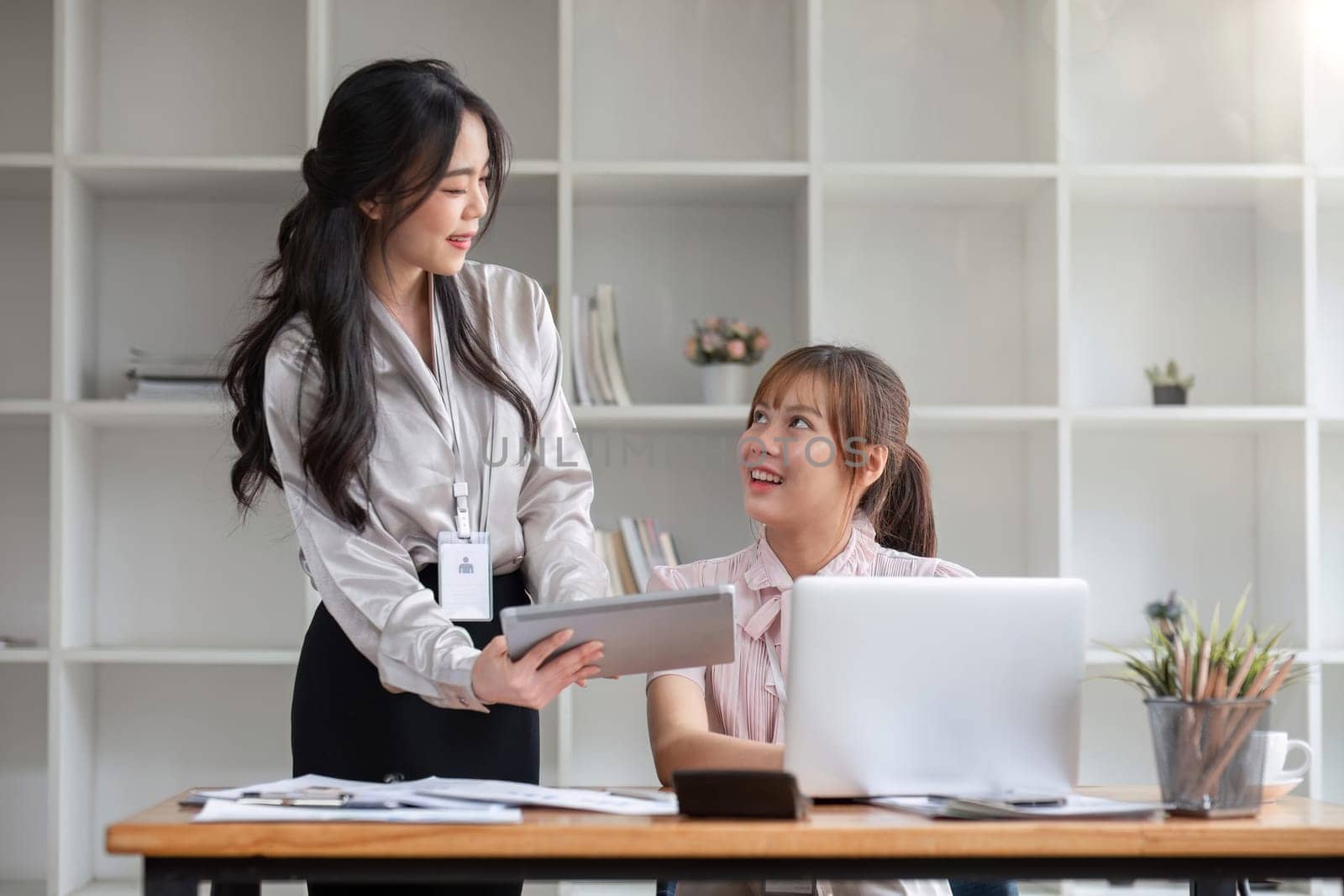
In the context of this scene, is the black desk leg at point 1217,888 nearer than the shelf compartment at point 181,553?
Yes

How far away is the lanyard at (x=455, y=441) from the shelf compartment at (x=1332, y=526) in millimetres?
2430

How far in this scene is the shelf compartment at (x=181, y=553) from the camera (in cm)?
329

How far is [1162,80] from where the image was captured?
135 inches

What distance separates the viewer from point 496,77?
3369mm

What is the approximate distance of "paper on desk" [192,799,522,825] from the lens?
118 cm

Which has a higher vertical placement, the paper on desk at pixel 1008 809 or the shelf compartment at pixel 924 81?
the shelf compartment at pixel 924 81

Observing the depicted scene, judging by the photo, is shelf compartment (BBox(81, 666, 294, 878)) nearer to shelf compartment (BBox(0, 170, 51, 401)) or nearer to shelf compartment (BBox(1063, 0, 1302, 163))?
shelf compartment (BBox(0, 170, 51, 401))

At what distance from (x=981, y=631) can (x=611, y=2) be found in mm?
2416

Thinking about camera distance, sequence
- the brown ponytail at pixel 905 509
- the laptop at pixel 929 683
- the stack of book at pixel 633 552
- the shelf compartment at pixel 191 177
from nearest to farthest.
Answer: the laptop at pixel 929 683
the brown ponytail at pixel 905 509
the shelf compartment at pixel 191 177
the stack of book at pixel 633 552

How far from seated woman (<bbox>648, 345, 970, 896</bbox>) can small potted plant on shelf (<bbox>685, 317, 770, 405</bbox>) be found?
101cm

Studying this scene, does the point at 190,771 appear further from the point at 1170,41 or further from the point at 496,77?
the point at 1170,41

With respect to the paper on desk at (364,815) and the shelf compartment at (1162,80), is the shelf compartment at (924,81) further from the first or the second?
the paper on desk at (364,815)

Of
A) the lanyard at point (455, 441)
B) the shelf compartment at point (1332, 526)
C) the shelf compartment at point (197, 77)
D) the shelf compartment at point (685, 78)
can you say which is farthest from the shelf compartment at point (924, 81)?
the lanyard at point (455, 441)

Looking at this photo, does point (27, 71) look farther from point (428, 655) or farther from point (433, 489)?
point (428, 655)
